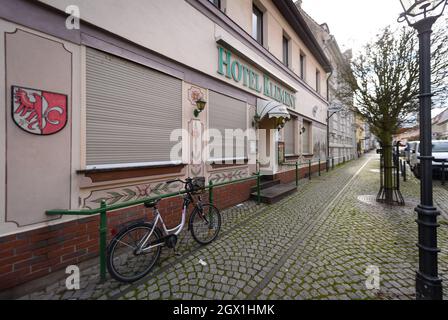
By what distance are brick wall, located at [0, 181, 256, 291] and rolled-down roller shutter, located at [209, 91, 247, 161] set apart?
306 centimetres

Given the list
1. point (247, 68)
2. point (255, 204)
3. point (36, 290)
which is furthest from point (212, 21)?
point (36, 290)

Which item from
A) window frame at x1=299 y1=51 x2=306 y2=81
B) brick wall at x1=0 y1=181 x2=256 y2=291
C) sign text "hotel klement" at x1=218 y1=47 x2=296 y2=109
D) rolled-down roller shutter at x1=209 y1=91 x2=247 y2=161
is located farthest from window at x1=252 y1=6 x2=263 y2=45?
brick wall at x1=0 y1=181 x2=256 y2=291

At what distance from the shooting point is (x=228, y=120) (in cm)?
615

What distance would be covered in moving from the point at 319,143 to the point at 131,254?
45.9 ft

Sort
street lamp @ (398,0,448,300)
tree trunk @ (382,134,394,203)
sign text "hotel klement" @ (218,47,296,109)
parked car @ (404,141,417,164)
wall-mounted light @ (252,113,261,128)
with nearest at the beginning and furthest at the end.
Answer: street lamp @ (398,0,448,300) < sign text "hotel klement" @ (218,47,296,109) < tree trunk @ (382,134,394,203) < wall-mounted light @ (252,113,261,128) < parked car @ (404,141,417,164)

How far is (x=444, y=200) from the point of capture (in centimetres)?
632

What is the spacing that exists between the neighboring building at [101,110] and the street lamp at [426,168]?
3.83m

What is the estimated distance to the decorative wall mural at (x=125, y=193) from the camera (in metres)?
3.17

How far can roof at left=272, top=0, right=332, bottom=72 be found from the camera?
27.8ft

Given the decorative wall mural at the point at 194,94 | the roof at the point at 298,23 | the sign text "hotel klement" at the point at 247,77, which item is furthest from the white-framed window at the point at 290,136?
the decorative wall mural at the point at 194,94

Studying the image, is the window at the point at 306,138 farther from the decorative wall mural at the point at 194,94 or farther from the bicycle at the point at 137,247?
the bicycle at the point at 137,247

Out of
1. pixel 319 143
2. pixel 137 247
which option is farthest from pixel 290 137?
pixel 137 247

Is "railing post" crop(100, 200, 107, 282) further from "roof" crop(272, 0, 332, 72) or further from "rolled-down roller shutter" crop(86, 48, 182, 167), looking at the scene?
"roof" crop(272, 0, 332, 72)

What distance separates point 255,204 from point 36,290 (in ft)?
16.2
